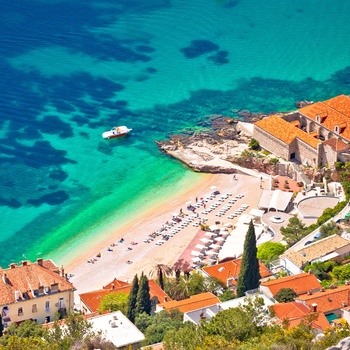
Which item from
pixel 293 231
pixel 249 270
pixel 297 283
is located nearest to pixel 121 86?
pixel 293 231

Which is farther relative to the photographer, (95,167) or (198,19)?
(198,19)

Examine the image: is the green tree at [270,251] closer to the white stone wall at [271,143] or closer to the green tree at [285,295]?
the green tree at [285,295]

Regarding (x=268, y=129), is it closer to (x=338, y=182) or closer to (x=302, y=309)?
(x=338, y=182)

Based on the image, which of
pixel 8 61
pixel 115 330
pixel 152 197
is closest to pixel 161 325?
pixel 115 330

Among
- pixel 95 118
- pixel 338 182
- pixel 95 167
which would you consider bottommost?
pixel 338 182

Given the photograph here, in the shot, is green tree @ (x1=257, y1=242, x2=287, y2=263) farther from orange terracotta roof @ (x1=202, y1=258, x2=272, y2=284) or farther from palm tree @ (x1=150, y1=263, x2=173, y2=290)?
palm tree @ (x1=150, y1=263, x2=173, y2=290)

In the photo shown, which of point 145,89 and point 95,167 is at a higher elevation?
point 145,89

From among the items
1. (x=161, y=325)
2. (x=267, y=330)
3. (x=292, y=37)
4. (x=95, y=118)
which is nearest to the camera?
(x=267, y=330)
